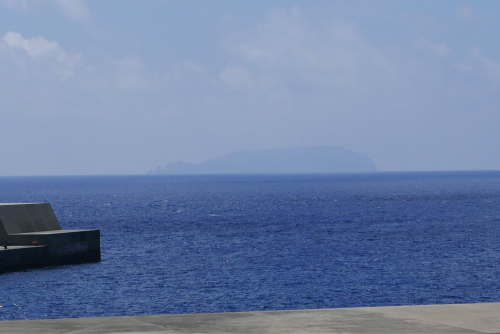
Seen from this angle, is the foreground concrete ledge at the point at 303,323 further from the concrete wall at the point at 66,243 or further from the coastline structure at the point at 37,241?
the concrete wall at the point at 66,243

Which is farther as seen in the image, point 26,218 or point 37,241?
point 26,218

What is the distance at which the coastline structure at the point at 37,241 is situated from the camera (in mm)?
54750

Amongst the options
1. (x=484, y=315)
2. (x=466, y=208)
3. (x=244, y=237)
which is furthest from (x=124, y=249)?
(x=466, y=208)

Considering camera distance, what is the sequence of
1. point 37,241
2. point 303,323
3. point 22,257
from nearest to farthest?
point 303,323 < point 22,257 < point 37,241

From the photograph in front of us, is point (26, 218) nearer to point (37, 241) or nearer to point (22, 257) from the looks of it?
point (37, 241)

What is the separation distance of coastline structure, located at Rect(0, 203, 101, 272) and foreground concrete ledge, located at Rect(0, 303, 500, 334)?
41.7 meters

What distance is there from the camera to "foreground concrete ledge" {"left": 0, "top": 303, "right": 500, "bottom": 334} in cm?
1387

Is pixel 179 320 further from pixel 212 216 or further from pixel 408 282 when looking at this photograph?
pixel 212 216

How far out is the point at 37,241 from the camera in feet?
190

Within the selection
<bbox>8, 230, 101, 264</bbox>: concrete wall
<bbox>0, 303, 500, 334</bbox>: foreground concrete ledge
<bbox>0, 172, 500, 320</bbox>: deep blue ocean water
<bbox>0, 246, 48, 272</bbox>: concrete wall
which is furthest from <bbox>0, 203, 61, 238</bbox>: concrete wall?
<bbox>0, 303, 500, 334</bbox>: foreground concrete ledge

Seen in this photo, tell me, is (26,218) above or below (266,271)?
above

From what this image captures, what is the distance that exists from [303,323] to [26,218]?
169ft

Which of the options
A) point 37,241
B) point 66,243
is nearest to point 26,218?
point 37,241

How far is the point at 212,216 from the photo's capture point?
433 feet
